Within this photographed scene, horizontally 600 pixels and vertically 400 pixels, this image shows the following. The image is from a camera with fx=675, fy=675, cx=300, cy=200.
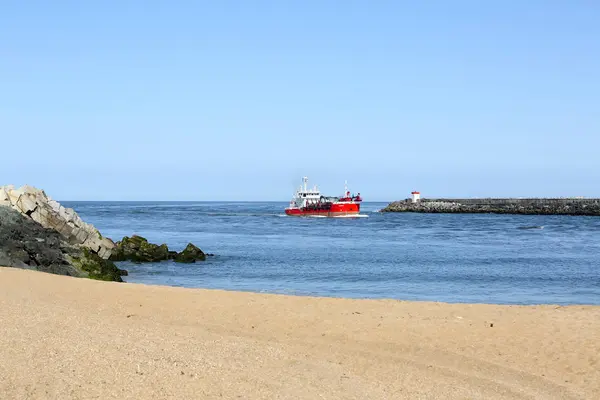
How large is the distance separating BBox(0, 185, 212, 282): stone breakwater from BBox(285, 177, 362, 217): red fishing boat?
207 feet

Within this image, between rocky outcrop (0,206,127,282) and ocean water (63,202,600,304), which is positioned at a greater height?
rocky outcrop (0,206,127,282)

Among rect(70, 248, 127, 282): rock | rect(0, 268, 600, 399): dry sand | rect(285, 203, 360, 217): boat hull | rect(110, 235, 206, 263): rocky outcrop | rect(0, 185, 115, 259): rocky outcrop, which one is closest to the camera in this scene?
rect(0, 268, 600, 399): dry sand

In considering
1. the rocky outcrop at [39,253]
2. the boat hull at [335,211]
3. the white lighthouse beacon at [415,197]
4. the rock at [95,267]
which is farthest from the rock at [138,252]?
the white lighthouse beacon at [415,197]

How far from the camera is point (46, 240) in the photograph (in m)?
22.4

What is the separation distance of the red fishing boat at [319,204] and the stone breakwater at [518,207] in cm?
2309

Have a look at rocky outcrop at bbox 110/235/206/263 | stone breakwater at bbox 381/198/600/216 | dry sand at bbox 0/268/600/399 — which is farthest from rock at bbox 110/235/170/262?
stone breakwater at bbox 381/198/600/216

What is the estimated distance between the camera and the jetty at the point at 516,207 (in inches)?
3885

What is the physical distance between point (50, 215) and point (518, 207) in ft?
301

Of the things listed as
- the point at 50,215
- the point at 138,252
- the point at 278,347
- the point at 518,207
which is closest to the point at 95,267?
the point at 50,215

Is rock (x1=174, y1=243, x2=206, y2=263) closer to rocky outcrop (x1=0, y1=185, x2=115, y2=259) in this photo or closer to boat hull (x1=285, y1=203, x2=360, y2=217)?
rocky outcrop (x1=0, y1=185, x2=115, y2=259)

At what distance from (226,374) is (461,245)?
1484 inches

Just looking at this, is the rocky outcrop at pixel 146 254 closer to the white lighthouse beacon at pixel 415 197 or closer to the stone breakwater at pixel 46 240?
the stone breakwater at pixel 46 240

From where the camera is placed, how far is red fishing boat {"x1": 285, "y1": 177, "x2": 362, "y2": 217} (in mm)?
94625

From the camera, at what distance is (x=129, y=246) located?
3331cm
